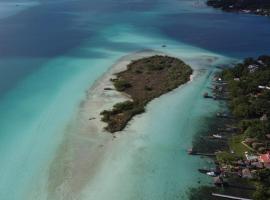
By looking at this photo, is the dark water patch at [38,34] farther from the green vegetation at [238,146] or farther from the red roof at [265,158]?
the red roof at [265,158]

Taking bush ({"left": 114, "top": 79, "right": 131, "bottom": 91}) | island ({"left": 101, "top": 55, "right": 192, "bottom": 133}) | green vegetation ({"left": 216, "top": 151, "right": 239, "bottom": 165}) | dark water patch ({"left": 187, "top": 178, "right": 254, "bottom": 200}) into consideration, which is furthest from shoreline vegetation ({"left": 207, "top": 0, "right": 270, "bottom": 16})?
dark water patch ({"left": 187, "top": 178, "right": 254, "bottom": 200})

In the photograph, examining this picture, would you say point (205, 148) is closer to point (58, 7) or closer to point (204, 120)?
point (204, 120)

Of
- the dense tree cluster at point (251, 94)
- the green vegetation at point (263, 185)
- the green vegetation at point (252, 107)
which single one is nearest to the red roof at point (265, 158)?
the green vegetation at point (252, 107)

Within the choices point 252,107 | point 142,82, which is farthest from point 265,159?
point 142,82

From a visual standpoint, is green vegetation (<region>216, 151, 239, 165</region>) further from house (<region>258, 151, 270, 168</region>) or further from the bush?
the bush

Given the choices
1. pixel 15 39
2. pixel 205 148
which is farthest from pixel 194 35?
pixel 205 148

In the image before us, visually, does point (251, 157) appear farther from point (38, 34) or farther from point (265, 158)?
point (38, 34)

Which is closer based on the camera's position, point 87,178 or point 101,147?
point 87,178
